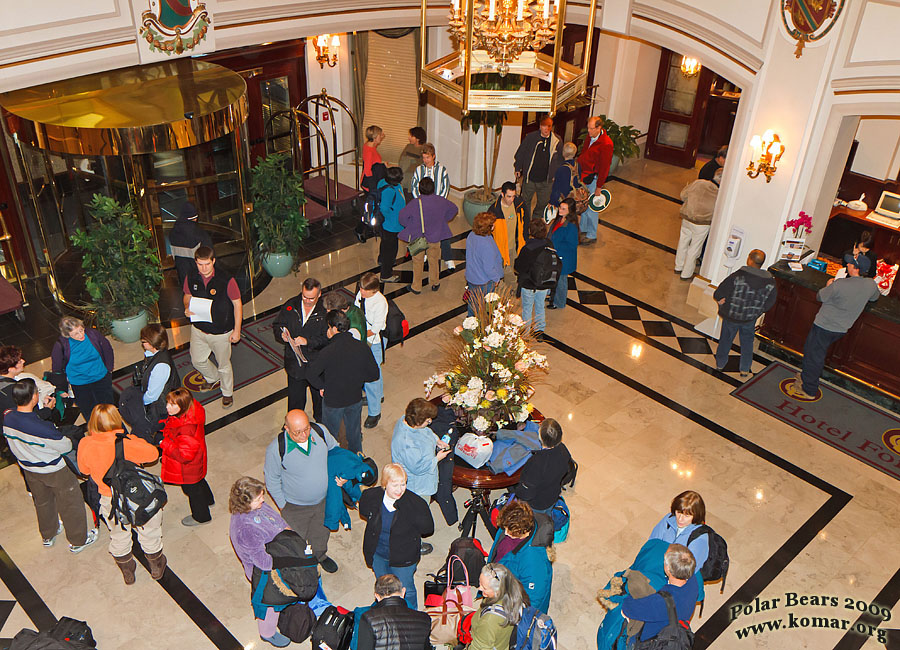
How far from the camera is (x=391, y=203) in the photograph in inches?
363

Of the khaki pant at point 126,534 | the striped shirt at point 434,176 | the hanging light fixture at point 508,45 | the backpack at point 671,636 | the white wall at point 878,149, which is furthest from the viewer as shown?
the white wall at point 878,149

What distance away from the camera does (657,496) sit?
685 cm

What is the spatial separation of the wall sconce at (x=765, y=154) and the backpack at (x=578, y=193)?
2125mm

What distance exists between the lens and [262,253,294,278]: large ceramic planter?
9.77 metres

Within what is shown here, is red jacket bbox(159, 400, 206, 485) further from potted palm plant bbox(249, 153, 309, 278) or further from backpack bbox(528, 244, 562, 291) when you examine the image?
potted palm plant bbox(249, 153, 309, 278)

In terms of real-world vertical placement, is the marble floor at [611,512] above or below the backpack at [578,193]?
below

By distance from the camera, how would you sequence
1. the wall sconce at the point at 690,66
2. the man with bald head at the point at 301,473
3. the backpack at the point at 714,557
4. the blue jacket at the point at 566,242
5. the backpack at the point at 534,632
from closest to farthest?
the backpack at the point at 534,632
the backpack at the point at 714,557
the man with bald head at the point at 301,473
the blue jacket at the point at 566,242
the wall sconce at the point at 690,66

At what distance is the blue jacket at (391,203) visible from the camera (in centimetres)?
918

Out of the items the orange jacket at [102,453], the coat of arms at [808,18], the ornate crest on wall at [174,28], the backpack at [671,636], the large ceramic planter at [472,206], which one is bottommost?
the large ceramic planter at [472,206]

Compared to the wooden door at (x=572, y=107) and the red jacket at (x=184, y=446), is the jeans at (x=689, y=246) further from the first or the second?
the red jacket at (x=184, y=446)

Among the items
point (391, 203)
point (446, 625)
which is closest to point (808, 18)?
point (391, 203)

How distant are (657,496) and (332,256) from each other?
553 cm

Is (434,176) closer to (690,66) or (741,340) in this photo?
(741,340)

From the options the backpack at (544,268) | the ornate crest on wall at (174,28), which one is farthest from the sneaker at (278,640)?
the ornate crest on wall at (174,28)
